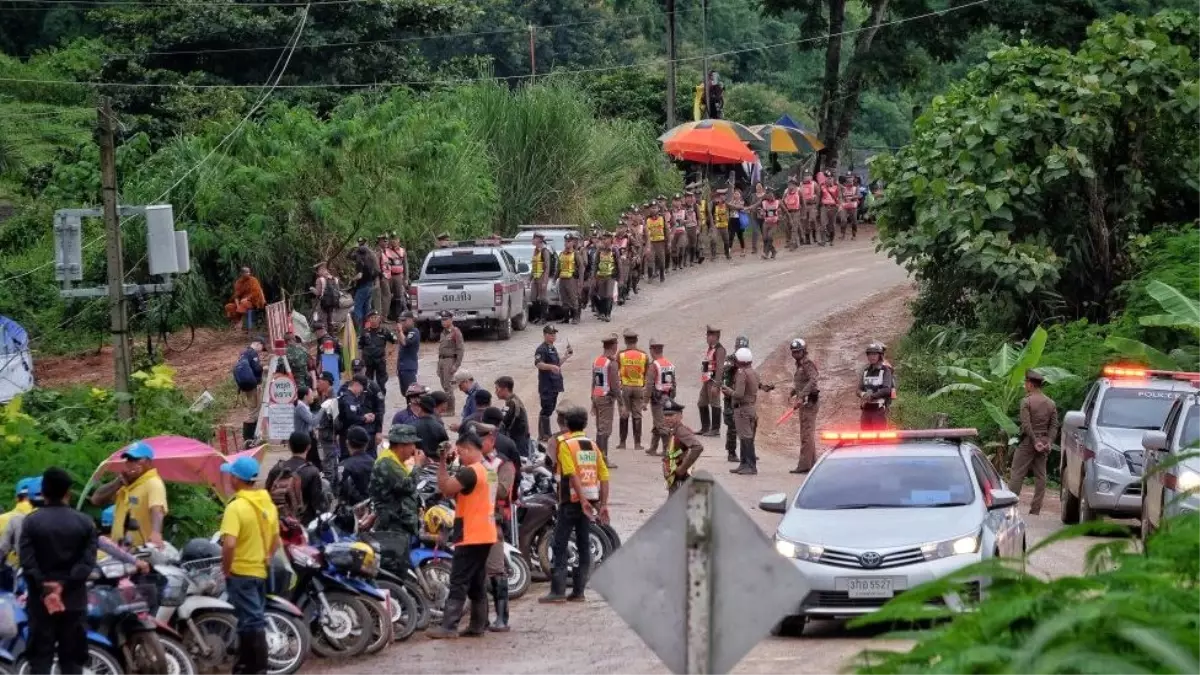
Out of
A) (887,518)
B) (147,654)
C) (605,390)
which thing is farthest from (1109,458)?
(147,654)

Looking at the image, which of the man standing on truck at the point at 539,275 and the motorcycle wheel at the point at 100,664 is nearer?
the motorcycle wheel at the point at 100,664

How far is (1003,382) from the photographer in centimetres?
2709

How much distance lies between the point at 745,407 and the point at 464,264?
34.3 feet

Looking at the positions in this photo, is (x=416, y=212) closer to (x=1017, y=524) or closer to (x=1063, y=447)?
(x=1063, y=447)

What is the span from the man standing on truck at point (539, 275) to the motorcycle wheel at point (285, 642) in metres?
23.6

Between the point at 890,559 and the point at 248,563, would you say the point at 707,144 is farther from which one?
the point at 248,563

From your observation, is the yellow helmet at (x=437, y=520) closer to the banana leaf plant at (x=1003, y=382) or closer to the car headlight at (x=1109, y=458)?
the car headlight at (x=1109, y=458)

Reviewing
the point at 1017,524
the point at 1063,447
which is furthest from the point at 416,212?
the point at 1017,524

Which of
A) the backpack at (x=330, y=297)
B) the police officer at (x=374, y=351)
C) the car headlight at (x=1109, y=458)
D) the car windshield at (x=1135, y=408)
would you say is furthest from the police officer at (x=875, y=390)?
the backpack at (x=330, y=297)

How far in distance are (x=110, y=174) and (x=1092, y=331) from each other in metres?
15.9

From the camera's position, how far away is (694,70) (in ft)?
240

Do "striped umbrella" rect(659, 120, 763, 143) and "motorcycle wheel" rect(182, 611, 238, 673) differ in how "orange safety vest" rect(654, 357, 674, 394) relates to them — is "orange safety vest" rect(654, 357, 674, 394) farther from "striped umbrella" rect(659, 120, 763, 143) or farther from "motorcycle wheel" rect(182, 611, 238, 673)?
"striped umbrella" rect(659, 120, 763, 143)

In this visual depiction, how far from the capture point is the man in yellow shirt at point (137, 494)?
13867 millimetres

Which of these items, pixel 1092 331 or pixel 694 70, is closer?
pixel 1092 331
